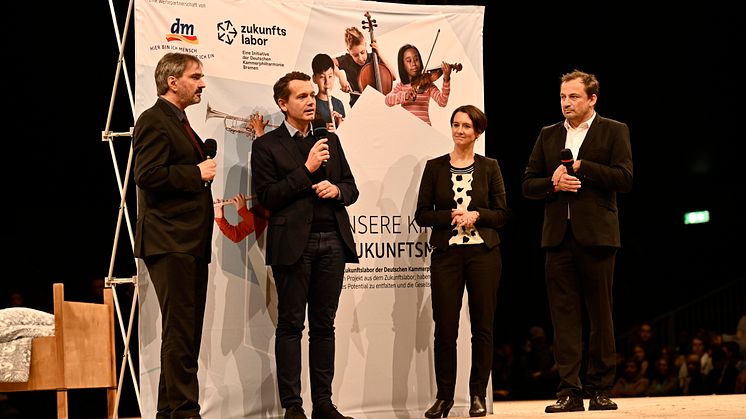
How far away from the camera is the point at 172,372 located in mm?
4023

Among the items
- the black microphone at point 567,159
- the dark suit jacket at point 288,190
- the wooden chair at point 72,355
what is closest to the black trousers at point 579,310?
the black microphone at point 567,159

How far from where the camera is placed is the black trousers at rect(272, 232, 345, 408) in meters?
4.40

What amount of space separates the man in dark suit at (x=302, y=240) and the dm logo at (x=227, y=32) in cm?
46

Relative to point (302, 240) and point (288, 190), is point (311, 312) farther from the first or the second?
point (288, 190)

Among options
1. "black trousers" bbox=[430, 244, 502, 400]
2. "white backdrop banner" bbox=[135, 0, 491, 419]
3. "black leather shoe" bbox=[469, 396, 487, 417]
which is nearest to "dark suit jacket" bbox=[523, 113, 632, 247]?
"black trousers" bbox=[430, 244, 502, 400]

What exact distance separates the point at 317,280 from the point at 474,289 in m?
0.82

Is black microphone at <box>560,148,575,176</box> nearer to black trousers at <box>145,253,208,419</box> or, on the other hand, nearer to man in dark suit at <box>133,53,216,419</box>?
man in dark suit at <box>133,53,216,419</box>

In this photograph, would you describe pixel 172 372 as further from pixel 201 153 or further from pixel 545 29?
pixel 545 29

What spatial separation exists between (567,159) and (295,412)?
1.67 m

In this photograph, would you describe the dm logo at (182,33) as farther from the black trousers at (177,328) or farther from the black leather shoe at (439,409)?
the black leather shoe at (439,409)

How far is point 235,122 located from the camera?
4.85m

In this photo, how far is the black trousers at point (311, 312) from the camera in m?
4.40

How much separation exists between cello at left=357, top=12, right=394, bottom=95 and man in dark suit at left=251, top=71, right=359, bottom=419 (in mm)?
668

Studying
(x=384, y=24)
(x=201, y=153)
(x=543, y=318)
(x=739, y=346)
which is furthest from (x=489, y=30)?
(x=201, y=153)
